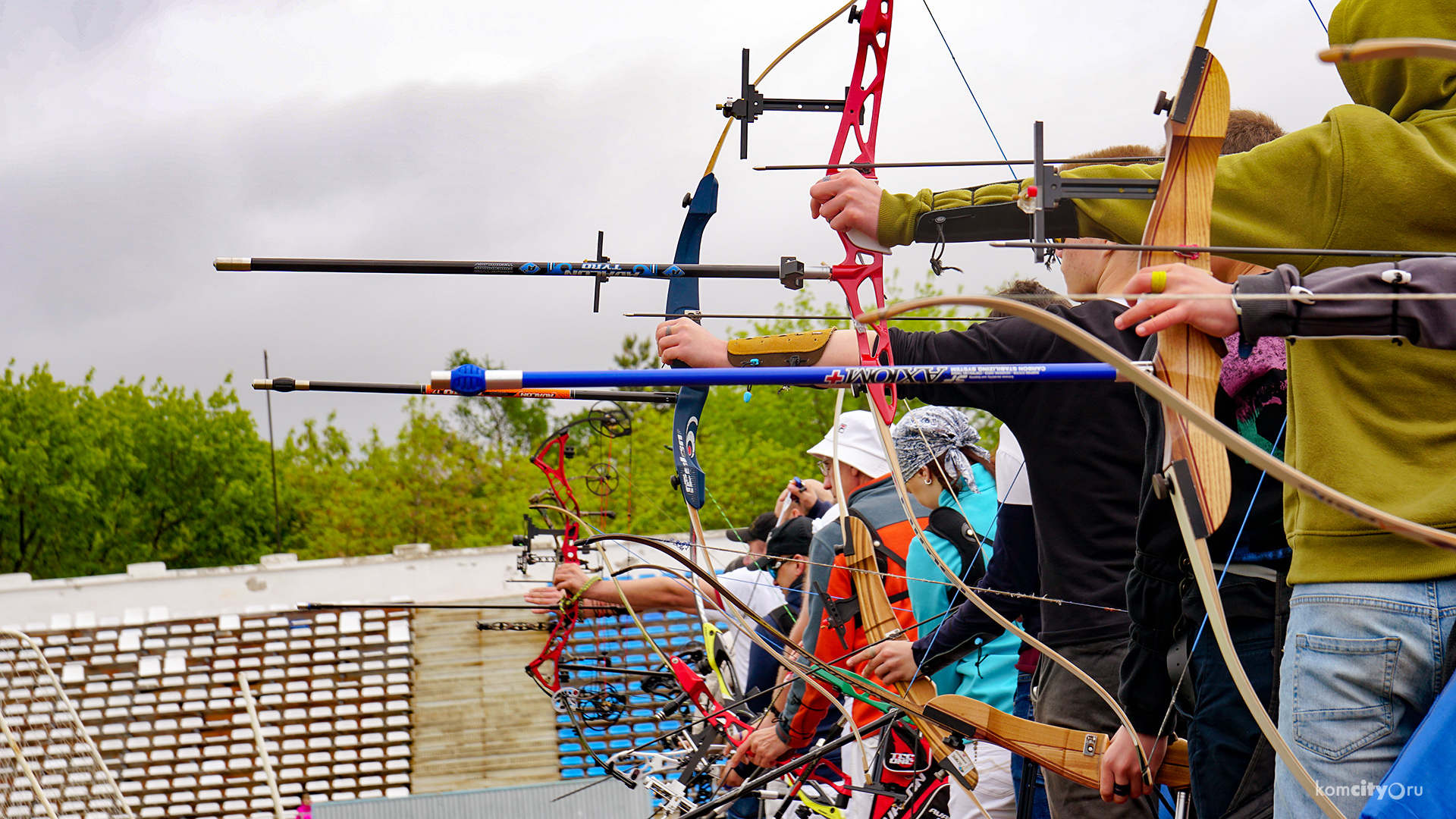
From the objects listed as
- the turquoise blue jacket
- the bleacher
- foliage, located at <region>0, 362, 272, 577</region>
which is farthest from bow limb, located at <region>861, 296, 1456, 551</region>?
foliage, located at <region>0, 362, 272, 577</region>

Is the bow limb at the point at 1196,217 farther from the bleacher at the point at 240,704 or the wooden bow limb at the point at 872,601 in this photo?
the bleacher at the point at 240,704

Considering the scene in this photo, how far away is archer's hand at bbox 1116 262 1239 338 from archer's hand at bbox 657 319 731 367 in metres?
0.91

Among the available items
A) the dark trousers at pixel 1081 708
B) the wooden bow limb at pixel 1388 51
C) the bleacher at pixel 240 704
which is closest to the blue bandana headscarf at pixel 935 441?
the dark trousers at pixel 1081 708

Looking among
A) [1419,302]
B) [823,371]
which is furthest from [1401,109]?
[823,371]

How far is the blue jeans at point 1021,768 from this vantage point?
2469 mm

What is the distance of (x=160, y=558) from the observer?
29.6 meters

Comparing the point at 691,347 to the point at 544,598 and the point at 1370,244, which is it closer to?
the point at 1370,244

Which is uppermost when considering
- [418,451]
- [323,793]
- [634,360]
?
[634,360]

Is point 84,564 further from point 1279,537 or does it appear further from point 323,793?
point 1279,537

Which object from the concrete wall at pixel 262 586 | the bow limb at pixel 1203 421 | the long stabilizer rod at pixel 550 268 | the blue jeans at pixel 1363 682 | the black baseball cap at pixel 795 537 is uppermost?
the long stabilizer rod at pixel 550 268

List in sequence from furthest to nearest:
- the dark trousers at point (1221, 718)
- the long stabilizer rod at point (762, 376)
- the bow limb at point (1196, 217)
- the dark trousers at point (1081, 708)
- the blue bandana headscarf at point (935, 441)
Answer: the blue bandana headscarf at point (935, 441)
the dark trousers at point (1081, 708)
the dark trousers at point (1221, 718)
the long stabilizer rod at point (762, 376)
the bow limb at point (1196, 217)

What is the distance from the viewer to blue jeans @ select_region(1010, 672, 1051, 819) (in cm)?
247

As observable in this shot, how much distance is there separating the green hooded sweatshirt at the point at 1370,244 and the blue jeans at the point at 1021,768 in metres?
1.11

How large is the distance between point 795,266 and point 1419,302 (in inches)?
48.2
